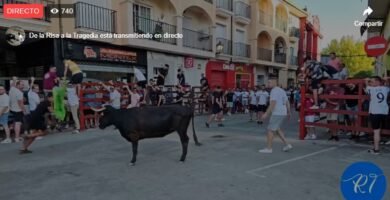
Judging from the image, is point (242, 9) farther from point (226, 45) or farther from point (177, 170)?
point (177, 170)

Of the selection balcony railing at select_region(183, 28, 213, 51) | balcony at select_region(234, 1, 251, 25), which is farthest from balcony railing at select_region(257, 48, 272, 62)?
balcony railing at select_region(183, 28, 213, 51)

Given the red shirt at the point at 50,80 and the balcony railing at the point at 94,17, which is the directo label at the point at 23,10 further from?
the red shirt at the point at 50,80

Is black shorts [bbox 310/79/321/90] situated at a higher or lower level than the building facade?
lower

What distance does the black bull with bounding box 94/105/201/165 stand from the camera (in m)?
6.52

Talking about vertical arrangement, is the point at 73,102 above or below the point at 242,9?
below

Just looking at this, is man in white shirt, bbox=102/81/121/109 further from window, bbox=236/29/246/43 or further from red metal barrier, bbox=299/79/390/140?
window, bbox=236/29/246/43

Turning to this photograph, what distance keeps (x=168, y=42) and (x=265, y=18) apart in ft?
48.1

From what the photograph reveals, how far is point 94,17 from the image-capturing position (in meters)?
15.5

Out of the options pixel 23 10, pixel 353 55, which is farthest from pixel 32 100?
pixel 353 55

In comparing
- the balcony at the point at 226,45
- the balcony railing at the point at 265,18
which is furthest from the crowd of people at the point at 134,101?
the balcony railing at the point at 265,18

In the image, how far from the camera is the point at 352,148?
806 centimetres

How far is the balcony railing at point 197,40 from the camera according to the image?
21.4 m

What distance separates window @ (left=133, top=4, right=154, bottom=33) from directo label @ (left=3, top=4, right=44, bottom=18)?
516 centimetres

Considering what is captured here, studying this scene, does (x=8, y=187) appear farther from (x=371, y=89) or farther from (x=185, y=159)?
(x=371, y=89)
